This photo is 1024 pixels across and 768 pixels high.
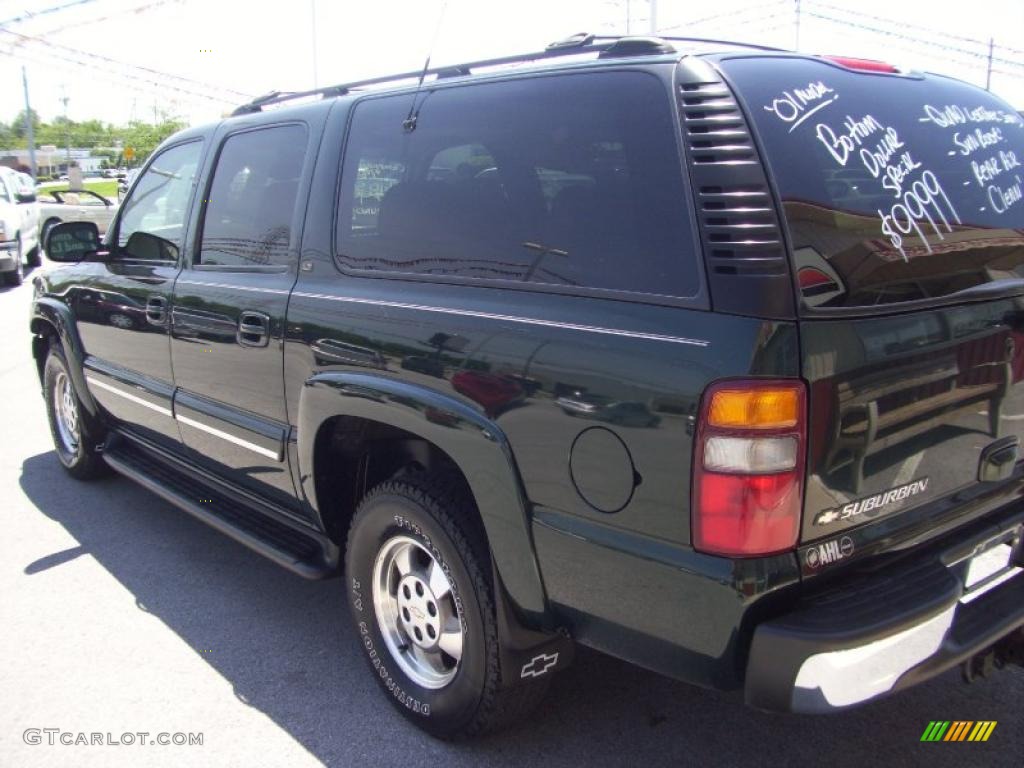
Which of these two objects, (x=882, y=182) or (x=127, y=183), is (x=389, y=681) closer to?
(x=882, y=182)

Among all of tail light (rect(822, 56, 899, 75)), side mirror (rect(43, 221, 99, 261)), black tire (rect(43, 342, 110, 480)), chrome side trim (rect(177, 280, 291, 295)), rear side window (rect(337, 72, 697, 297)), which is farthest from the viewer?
black tire (rect(43, 342, 110, 480))

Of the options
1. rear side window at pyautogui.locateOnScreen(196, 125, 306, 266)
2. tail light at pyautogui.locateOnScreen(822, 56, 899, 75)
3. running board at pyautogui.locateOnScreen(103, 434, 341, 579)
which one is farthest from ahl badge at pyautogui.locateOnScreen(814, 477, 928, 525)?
rear side window at pyautogui.locateOnScreen(196, 125, 306, 266)

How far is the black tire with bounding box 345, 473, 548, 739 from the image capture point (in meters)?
2.48

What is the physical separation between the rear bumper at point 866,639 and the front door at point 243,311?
1976 mm

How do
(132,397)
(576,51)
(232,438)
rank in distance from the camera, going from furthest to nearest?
1. (132,397)
2. (232,438)
3. (576,51)

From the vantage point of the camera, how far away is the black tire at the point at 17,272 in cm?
1477

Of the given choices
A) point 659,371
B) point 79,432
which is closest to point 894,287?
point 659,371

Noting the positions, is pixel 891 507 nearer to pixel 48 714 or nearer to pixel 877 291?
pixel 877 291

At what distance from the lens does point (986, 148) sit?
256 cm

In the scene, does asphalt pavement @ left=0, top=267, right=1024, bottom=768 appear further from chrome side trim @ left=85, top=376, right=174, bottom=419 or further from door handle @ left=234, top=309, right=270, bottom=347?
door handle @ left=234, top=309, right=270, bottom=347

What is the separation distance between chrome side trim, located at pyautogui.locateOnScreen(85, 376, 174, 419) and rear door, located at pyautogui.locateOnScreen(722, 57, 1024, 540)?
10.1 ft

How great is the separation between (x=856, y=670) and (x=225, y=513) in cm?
274
